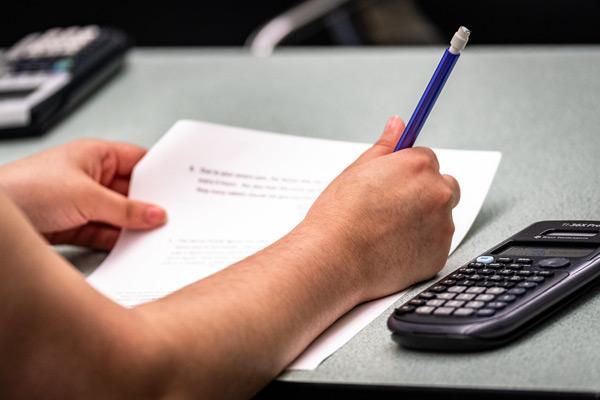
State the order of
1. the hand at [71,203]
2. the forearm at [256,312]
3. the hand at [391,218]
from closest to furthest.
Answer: the forearm at [256,312]
the hand at [391,218]
the hand at [71,203]

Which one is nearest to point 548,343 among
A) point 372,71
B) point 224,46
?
point 372,71

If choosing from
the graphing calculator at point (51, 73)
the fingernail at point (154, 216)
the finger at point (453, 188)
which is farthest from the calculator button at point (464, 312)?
the graphing calculator at point (51, 73)

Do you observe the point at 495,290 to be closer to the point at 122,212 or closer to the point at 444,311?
the point at 444,311

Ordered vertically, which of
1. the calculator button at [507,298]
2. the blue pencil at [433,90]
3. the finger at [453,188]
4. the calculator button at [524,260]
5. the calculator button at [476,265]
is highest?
the blue pencil at [433,90]

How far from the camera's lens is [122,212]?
0.84m

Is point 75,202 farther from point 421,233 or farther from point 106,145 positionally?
point 421,233

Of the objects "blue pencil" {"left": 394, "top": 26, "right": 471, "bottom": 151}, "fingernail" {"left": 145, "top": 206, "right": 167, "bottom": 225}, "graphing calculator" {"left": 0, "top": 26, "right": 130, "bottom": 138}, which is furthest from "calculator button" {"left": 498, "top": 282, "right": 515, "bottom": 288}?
"graphing calculator" {"left": 0, "top": 26, "right": 130, "bottom": 138}

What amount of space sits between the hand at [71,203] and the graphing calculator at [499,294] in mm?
305

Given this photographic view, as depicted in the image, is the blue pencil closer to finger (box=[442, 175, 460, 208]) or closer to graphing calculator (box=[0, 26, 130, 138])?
finger (box=[442, 175, 460, 208])

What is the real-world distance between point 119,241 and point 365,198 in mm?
256

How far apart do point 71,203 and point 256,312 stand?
0.99 feet

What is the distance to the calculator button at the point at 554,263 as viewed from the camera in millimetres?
643

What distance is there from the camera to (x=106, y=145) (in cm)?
89

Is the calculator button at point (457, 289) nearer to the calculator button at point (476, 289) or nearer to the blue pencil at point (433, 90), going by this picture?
the calculator button at point (476, 289)
